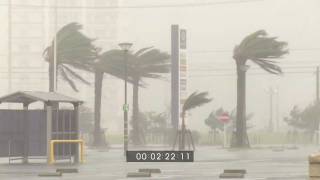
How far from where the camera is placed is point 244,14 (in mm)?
90750

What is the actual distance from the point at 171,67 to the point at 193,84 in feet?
109

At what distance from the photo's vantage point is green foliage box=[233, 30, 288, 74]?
47.7 meters

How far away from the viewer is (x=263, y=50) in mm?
47719

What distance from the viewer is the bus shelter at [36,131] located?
2828 cm

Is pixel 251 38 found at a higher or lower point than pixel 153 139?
higher

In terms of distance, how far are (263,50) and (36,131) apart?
22.1 metres

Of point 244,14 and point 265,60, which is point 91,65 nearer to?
point 265,60

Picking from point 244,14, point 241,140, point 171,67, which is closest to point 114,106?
point 244,14

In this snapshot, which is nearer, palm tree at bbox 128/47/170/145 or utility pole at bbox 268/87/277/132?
palm tree at bbox 128/47/170/145

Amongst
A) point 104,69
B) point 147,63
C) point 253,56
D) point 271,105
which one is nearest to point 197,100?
point 253,56

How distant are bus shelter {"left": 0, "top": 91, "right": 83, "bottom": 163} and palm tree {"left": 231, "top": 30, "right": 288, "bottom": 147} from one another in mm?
21121

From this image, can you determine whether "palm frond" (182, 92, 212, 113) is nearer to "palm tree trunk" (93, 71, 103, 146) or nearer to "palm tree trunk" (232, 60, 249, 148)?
"palm tree trunk" (232, 60, 249, 148)
